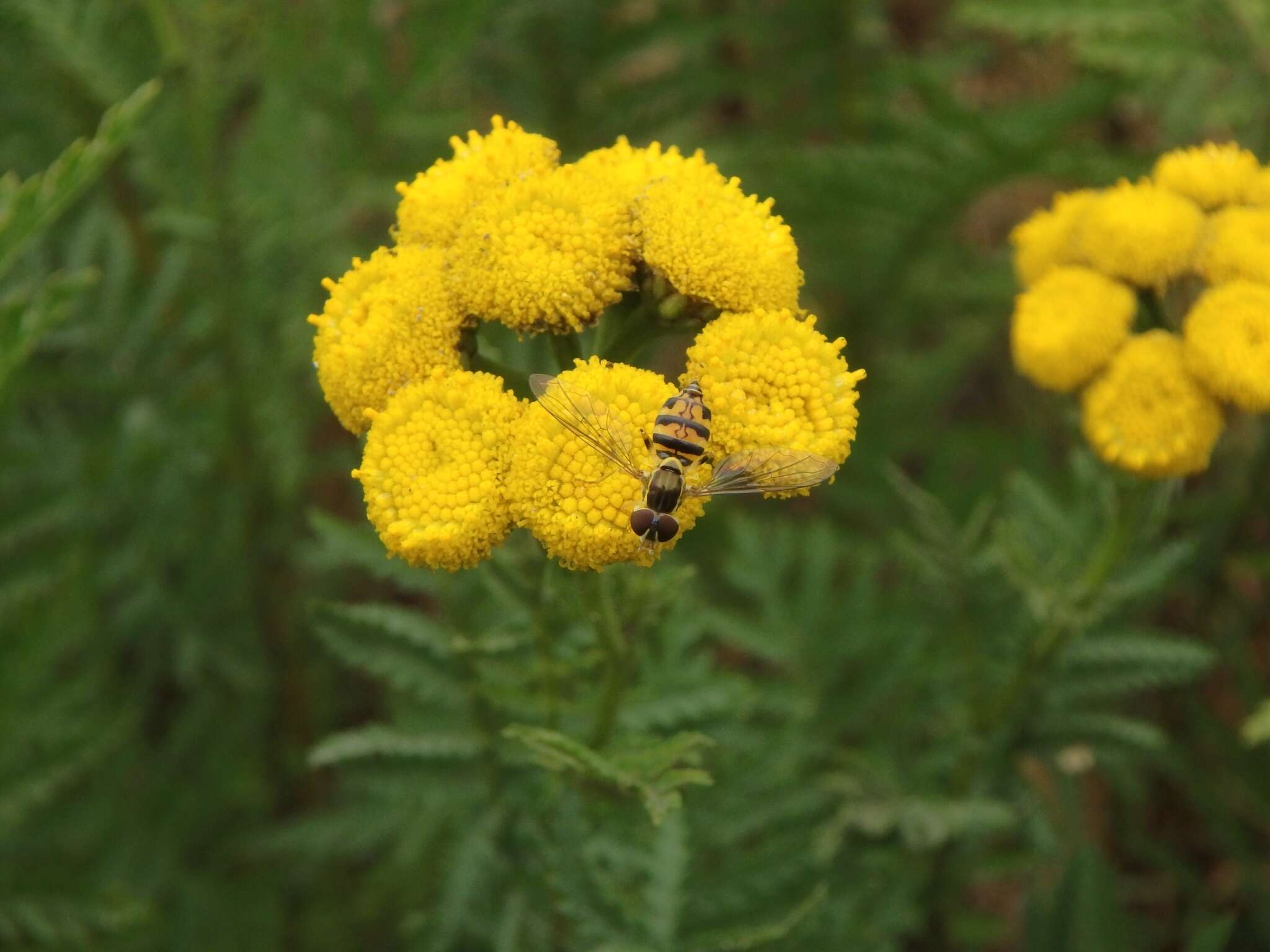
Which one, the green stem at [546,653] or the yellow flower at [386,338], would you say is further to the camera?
the green stem at [546,653]

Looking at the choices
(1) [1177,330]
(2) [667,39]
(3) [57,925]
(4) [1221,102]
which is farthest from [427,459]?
(4) [1221,102]

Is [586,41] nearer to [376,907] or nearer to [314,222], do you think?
[314,222]

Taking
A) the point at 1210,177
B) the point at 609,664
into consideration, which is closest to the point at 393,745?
the point at 609,664

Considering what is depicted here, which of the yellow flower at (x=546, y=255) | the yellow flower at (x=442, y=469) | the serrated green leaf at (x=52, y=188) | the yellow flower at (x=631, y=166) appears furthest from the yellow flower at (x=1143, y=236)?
the serrated green leaf at (x=52, y=188)

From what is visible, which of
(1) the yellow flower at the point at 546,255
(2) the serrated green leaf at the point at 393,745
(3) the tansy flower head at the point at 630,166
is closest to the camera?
(1) the yellow flower at the point at 546,255

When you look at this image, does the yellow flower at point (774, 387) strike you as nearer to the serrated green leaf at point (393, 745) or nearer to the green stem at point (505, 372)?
the green stem at point (505, 372)
